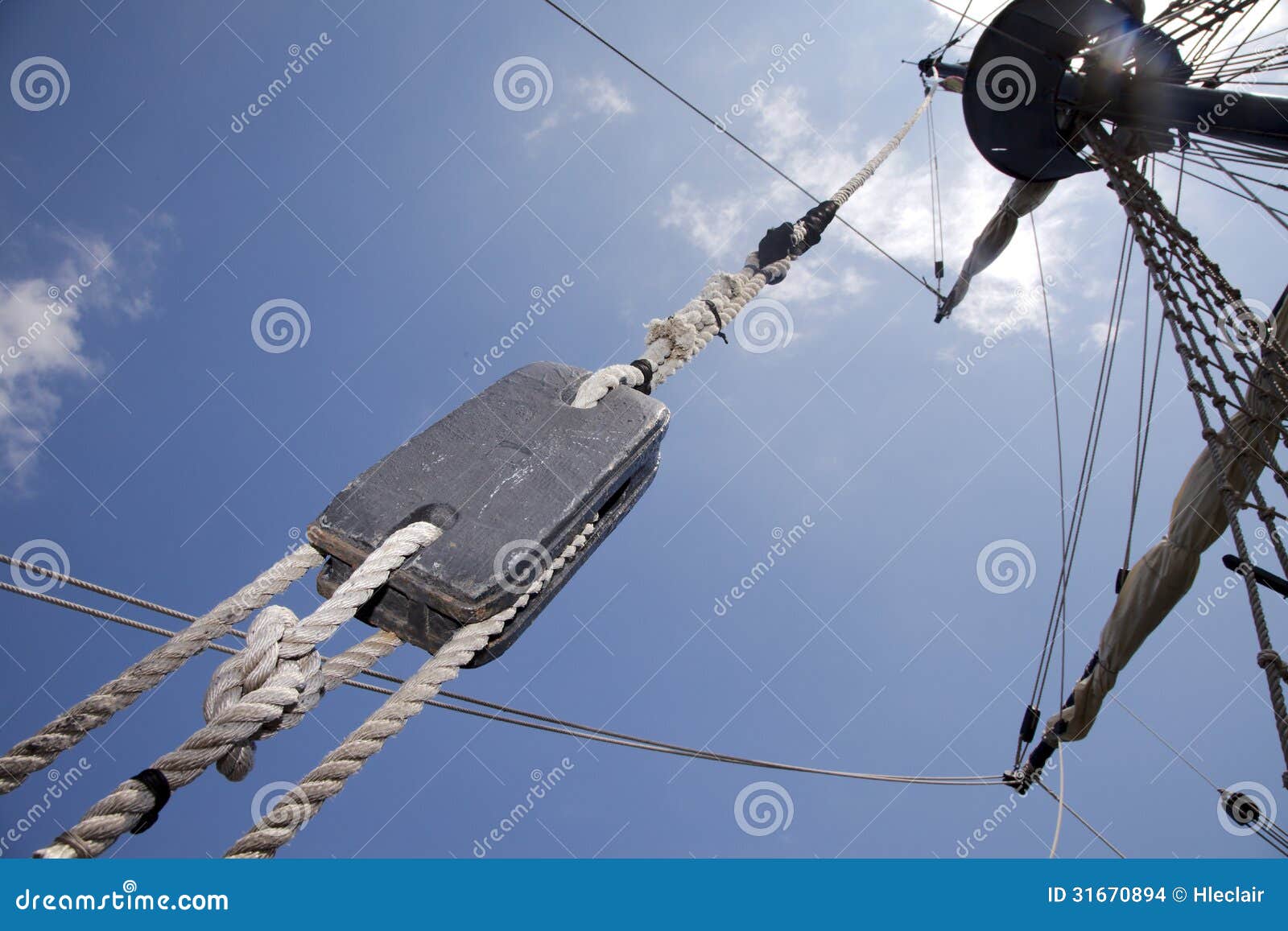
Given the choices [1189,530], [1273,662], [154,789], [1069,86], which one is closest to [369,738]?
[154,789]

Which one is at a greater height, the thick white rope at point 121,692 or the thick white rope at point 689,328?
the thick white rope at point 689,328

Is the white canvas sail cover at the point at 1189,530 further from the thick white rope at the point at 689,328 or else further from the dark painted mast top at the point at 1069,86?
the thick white rope at the point at 689,328

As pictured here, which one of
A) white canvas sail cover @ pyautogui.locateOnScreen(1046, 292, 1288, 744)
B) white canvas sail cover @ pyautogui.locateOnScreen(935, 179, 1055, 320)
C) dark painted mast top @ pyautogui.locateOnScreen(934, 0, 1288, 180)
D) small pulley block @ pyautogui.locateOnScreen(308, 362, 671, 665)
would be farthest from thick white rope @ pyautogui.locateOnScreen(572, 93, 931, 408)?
white canvas sail cover @ pyautogui.locateOnScreen(935, 179, 1055, 320)

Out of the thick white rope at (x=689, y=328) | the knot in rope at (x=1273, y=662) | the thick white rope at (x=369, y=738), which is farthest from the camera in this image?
the knot in rope at (x=1273, y=662)

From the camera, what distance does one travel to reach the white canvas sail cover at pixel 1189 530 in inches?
195

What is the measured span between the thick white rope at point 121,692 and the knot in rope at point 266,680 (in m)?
0.14

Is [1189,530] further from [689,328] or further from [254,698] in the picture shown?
Result: [254,698]

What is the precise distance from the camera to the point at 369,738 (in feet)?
4.87

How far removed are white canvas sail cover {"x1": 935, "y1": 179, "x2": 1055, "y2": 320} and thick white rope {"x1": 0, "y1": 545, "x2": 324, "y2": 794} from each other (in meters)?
9.06

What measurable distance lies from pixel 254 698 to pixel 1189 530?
6.44 meters

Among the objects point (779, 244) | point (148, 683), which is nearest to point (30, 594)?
point (148, 683)

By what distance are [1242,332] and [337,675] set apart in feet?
20.4

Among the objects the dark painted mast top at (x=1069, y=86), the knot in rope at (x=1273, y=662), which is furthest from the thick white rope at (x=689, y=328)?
the dark painted mast top at (x=1069, y=86)

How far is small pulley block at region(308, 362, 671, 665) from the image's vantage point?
1.68m
